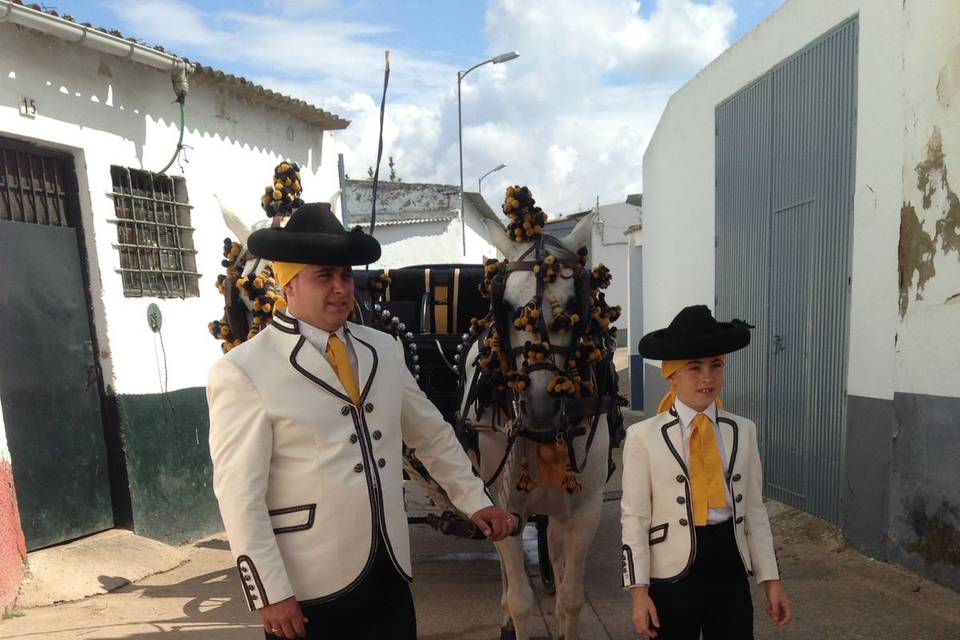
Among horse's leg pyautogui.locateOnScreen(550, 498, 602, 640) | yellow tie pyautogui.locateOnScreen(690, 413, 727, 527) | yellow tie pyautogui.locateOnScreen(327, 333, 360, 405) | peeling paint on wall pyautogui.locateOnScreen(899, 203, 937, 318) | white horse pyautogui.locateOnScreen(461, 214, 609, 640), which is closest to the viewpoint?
yellow tie pyautogui.locateOnScreen(327, 333, 360, 405)

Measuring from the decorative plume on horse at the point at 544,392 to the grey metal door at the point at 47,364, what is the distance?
11.5 ft

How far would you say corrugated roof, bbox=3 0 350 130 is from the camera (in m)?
5.93

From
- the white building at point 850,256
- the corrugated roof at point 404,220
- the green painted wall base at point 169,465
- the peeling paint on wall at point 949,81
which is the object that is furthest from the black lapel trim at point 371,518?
the corrugated roof at point 404,220

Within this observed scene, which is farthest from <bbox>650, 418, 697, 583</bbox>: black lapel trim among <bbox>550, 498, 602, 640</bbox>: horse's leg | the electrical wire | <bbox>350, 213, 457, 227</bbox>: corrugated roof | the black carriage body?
<bbox>350, 213, 457, 227</bbox>: corrugated roof

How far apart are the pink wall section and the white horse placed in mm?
3151

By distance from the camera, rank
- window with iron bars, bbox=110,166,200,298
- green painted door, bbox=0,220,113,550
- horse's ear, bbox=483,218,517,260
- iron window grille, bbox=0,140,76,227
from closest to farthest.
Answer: horse's ear, bbox=483,218,517,260 < green painted door, bbox=0,220,113,550 < iron window grille, bbox=0,140,76,227 < window with iron bars, bbox=110,166,200,298

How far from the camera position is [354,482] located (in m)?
2.07

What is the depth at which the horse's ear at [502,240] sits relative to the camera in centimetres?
367

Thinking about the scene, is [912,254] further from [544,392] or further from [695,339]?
[695,339]

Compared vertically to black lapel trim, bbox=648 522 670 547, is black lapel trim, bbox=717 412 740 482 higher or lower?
higher

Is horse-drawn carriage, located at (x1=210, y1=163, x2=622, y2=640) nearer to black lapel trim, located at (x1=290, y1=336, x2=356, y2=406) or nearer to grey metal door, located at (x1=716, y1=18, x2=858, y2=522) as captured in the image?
black lapel trim, located at (x1=290, y1=336, x2=356, y2=406)

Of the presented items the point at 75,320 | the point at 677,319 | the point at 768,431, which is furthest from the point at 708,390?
the point at 75,320

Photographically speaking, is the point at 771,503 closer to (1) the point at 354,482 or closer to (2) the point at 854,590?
(2) the point at 854,590

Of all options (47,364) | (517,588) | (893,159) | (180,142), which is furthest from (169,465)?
(893,159)
